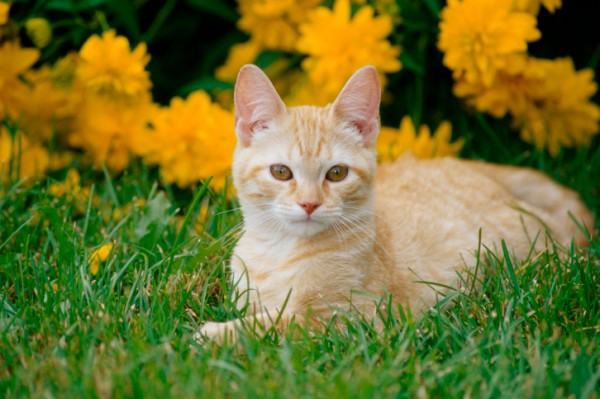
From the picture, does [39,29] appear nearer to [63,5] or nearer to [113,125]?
[63,5]

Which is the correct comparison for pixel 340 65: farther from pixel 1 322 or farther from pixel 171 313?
pixel 1 322

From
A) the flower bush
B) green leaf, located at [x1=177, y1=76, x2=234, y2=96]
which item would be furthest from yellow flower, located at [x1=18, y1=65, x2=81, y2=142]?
green leaf, located at [x1=177, y1=76, x2=234, y2=96]

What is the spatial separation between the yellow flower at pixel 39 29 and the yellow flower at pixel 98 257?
4.19 feet

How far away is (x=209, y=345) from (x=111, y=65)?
174 cm

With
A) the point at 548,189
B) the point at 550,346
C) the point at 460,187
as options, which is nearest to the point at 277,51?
the point at 460,187

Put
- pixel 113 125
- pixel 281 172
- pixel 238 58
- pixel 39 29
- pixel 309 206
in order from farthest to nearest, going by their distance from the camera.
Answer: pixel 238 58 → pixel 113 125 → pixel 39 29 → pixel 281 172 → pixel 309 206

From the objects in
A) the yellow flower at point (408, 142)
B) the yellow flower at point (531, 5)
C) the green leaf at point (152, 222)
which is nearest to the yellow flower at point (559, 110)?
the yellow flower at point (531, 5)

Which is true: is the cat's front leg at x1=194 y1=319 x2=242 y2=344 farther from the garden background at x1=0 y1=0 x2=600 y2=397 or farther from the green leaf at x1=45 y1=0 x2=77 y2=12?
the green leaf at x1=45 y1=0 x2=77 y2=12

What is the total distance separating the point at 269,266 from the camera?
8.86 feet

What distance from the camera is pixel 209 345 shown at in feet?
7.36

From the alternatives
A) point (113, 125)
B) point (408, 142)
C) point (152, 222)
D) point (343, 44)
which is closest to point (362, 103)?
point (343, 44)

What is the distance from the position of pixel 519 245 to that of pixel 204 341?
1.48 m

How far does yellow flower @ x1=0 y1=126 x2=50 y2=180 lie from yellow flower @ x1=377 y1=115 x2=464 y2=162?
1576 millimetres

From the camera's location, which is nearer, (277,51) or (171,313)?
(171,313)
